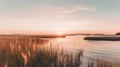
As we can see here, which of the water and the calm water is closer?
the water

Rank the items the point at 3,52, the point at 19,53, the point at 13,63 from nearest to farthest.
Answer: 1. the point at 13,63
2. the point at 19,53
3. the point at 3,52

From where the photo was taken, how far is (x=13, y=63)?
9805 millimetres

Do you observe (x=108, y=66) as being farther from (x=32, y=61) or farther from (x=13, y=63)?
(x=13, y=63)

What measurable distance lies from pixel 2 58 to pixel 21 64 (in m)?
1.70

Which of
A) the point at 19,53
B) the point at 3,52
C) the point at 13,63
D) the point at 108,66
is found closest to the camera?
the point at 108,66

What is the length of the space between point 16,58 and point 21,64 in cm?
103

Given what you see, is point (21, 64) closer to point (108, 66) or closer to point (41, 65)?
point (41, 65)

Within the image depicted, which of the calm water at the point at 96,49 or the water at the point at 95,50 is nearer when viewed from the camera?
the water at the point at 95,50

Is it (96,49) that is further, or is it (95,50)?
(96,49)

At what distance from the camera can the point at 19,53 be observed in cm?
1148

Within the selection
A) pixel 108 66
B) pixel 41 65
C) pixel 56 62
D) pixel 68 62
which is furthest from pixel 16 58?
pixel 108 66

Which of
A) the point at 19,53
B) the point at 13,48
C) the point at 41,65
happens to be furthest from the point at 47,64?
the point at 13,48

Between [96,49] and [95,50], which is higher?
[95,50]

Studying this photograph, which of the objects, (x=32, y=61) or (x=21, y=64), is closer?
(x=21, y=64)
